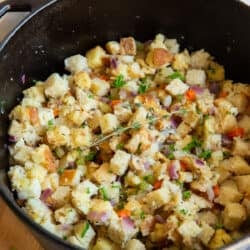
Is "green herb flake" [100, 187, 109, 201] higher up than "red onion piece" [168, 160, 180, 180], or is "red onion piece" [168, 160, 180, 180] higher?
"red onion piece" [168, 160, 180, 180]

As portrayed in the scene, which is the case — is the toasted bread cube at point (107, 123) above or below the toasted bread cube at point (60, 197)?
above

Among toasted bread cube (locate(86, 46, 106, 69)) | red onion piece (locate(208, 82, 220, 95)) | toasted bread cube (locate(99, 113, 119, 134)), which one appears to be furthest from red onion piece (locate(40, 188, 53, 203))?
red onion piece (locate(208, 82, 220, 95))

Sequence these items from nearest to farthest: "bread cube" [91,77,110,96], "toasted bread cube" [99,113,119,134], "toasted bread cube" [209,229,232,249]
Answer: "toasted bread cube" [209,229,232,249] → "toasted bread cube" [99,113,119,134] → "bread cube" [91,77,110,96]

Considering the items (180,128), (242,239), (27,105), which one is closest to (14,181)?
(27,105)

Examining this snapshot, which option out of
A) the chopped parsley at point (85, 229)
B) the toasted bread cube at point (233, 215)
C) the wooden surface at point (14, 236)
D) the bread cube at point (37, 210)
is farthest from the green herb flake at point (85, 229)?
the toasted bread cube at point (233, 215)

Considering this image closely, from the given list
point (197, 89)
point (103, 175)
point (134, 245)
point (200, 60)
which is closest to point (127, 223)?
point (134, 245)

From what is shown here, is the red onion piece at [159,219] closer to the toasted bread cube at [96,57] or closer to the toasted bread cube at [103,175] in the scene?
the toasted bread cube at [103,175]

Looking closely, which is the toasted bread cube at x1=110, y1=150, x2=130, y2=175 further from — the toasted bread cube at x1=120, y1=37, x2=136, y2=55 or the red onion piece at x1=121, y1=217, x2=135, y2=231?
the toasted bread cube at x1=120, y1=37, x2=136, y2=55
